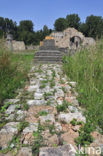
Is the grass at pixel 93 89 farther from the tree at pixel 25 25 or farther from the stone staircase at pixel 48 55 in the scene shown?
the tree at pixel 25 25

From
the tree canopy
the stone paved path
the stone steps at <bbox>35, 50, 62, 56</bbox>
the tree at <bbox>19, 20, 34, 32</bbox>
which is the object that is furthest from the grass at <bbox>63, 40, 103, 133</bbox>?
the tree at <bbox>19, 20, 34, 32</bbox>

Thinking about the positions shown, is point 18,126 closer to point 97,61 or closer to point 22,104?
point 22,104

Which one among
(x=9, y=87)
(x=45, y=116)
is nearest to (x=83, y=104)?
(x=45, y=116)

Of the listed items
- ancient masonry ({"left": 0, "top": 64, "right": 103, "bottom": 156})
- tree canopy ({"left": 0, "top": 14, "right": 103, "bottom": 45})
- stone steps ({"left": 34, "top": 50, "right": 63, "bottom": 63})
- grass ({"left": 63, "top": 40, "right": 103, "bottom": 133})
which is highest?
tree canopy ({"left": 0, "top": 14, "right": 103, "bottom": 45})

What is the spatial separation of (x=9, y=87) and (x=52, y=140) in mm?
1726

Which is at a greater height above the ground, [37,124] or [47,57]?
[47,57]

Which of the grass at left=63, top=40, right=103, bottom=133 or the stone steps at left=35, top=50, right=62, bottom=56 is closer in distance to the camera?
the grass at left=63, top=40, right=103, bottom=133

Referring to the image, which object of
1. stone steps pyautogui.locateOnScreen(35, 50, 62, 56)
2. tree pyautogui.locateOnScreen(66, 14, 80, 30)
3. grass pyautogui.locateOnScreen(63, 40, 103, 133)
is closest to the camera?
grass pyautogui.locateOnScreen(63, 40, 103, 133)

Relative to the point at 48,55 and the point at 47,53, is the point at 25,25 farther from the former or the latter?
the point at 48,55

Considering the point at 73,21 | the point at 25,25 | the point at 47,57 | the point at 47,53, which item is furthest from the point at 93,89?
the point at 25,25

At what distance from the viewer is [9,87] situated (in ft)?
8.61

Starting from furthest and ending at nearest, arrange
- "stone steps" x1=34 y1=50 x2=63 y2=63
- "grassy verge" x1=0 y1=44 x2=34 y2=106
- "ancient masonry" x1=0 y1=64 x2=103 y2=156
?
"stone steps" x1=34 y1=50 x2=63 y2=63 < "grassy verge" x1=0 y1=44 x2=34 y2=106 < "ancient masonry" x1=0 y1=64 x2=103 y2=156

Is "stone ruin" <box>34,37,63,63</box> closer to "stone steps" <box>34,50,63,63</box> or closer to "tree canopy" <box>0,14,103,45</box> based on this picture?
"stone steps" <box>34,50,63,63</box>

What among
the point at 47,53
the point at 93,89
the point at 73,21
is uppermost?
the point at 73,21
